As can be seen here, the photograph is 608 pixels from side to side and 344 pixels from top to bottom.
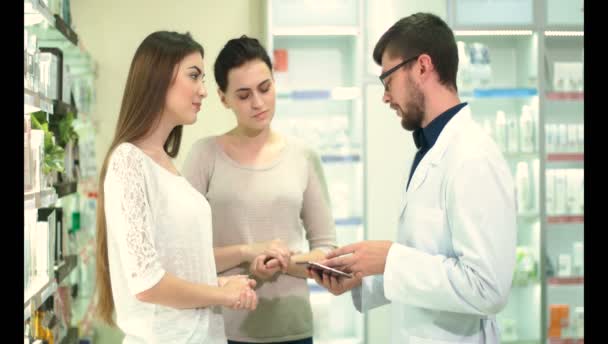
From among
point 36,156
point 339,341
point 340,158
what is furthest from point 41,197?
point 339,341

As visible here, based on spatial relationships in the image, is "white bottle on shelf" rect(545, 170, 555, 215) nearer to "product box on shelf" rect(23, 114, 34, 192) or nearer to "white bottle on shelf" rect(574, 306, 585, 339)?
"white bottle on shelf" rect(574, 306, 585, 339)

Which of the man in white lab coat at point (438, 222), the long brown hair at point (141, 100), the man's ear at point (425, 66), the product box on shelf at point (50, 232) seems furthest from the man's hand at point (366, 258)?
the product box on shelf at point (50, 232)

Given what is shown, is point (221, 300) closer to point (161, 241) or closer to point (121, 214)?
point (161, 241)

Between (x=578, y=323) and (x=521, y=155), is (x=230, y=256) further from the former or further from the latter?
(x=578, y=323)

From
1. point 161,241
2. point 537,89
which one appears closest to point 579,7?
point 537,89

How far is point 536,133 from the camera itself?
5.11 metres

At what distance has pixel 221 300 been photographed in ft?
6.91

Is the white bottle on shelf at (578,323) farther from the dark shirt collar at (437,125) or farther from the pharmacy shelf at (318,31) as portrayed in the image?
the dark shirt collar at (437,125)

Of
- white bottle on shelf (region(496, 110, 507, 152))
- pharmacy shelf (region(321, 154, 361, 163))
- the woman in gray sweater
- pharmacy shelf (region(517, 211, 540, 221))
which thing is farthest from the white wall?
the woman in gray sweater

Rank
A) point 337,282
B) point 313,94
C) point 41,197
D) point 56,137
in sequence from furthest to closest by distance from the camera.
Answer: point 313,94
point 56,137
point 41,197
point 337,282

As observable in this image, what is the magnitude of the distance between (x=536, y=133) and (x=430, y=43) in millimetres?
3159

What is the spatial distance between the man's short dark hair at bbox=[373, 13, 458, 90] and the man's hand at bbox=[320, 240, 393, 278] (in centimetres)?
58

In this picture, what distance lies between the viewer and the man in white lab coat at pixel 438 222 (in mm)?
1949
